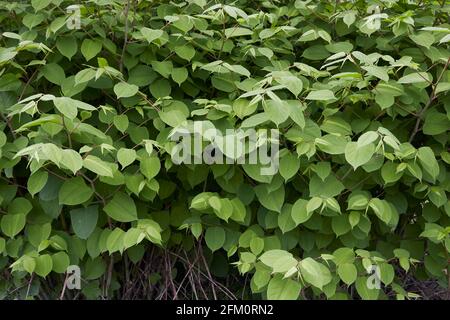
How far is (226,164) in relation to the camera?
1.73 metres

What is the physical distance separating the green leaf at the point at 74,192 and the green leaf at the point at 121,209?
0.07 m

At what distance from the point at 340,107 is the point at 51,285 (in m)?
1.13

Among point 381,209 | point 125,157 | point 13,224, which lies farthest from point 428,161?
point 13,224

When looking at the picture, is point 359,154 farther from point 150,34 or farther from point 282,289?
point 150,34

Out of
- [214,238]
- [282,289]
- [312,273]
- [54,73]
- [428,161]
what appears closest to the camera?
[312,273]

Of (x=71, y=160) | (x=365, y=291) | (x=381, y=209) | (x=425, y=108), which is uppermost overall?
(x=71, y=160)

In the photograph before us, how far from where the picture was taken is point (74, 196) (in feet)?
5.48

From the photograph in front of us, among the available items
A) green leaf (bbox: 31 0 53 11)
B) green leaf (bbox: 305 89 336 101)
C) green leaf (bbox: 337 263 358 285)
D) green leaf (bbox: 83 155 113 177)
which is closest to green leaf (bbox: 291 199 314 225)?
green leaf (bbox: 337 263 358 285)

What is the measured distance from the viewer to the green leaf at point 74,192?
5.47ft

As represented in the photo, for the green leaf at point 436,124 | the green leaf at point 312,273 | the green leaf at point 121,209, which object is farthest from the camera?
the green leaf at point 436,124

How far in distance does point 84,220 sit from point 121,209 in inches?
4.6

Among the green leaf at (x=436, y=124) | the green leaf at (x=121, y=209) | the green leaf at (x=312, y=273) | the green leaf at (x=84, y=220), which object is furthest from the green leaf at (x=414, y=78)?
the green leaf at (x=84, y=220)

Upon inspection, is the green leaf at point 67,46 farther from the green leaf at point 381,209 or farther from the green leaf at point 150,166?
the green leaf at point 381,209
